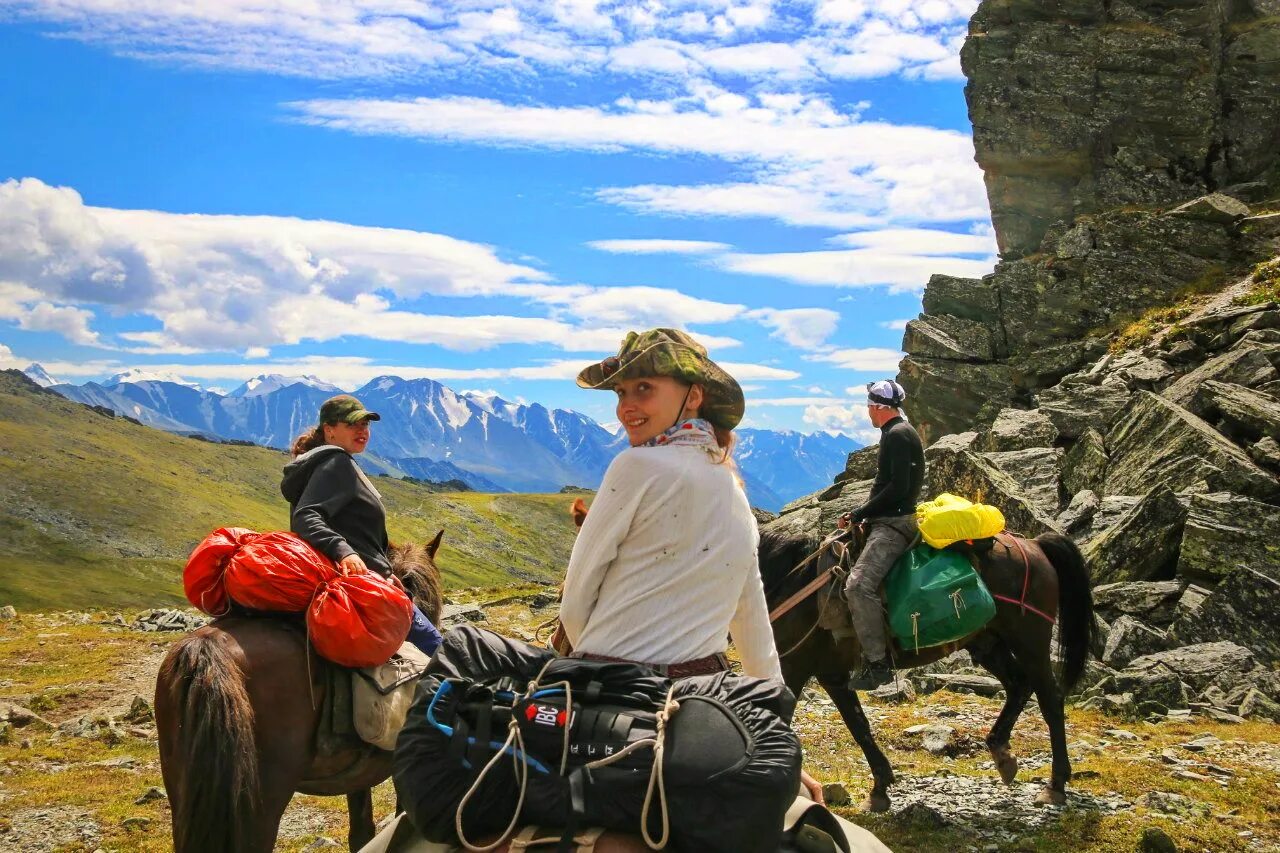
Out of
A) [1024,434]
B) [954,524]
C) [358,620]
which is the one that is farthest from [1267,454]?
[358,620]

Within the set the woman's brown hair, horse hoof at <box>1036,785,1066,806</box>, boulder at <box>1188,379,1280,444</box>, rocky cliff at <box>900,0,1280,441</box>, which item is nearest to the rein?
horse hoof at <box>1036,785,1066,806</box>

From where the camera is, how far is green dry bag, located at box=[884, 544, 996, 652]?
1127 cm

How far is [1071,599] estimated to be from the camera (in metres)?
12.4

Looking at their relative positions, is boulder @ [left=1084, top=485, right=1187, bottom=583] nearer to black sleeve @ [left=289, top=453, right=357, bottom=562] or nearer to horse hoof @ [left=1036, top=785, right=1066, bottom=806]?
horse hoof @ [left=1036, top=785, right=1066, bottom=806]

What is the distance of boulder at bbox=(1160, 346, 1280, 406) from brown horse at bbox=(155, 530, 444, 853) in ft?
77.1

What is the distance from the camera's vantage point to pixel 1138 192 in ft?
156

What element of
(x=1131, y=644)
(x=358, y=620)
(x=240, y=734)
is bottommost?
(x=1131, y=644)

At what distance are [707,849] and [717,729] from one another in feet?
1.31

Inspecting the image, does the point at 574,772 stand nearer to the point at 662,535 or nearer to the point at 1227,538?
the point at 662,535

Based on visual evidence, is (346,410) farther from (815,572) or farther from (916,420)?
(916,420)

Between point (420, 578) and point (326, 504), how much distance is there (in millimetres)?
1364

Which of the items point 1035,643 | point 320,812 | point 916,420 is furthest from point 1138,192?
point 320,812

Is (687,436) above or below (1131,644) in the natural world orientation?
above

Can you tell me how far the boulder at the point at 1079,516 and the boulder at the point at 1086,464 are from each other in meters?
1.64
